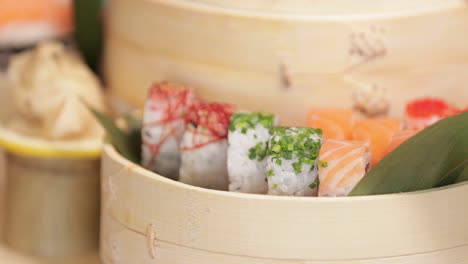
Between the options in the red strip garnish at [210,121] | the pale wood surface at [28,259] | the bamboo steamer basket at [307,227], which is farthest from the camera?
the pale wood surface at [28,259]

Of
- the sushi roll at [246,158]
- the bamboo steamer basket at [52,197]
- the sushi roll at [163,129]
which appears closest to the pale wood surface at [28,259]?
the bamboo steamer basket at [52,197]

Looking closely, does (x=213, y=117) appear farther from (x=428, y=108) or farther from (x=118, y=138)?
(x=428, y=108)

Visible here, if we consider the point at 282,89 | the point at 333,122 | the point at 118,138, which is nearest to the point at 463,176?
the point at 333,122

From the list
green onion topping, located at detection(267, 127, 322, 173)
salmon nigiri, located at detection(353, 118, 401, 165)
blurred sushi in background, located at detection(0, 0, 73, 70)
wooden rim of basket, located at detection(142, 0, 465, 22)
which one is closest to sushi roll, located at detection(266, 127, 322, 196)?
green onion topping, located at detection(267, 127, 322, 173)

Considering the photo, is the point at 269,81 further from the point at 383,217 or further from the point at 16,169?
the point at 16,169

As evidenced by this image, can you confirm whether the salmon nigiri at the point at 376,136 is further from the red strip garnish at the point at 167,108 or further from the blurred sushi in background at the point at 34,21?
the blurred sushi in background at the point at 34,21

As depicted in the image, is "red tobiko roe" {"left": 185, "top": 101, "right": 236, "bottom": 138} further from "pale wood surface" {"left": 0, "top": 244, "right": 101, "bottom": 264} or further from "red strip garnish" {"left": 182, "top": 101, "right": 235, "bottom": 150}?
"pale wood surface" {"left": 0, "top": 244, "right": 101, "bottom": 264}
